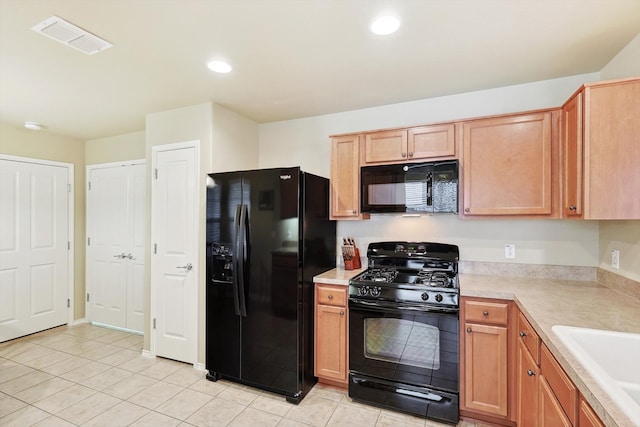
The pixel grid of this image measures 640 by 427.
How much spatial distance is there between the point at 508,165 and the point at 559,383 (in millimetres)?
1601

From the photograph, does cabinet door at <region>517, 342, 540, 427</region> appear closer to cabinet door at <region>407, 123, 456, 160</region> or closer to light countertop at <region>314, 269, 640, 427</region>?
light countertop at <region>314, 269, 640, 427</region>

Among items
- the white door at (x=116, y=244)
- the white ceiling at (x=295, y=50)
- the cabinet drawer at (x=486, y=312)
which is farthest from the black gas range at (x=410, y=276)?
the white door at (x=116, y=244)

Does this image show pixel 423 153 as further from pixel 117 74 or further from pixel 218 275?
pixel 117 74

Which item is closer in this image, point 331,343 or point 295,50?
point 295,50

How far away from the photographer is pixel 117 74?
241cm

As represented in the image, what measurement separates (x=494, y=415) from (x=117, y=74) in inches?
147

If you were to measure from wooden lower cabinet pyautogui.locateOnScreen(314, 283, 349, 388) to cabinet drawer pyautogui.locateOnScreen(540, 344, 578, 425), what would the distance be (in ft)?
4.48

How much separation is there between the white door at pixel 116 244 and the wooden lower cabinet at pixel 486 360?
3803 mm

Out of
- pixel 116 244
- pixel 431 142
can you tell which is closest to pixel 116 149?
pixel 116 244

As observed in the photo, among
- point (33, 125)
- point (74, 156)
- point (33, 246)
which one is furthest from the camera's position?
point (74, 156)

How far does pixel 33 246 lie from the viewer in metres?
3.92

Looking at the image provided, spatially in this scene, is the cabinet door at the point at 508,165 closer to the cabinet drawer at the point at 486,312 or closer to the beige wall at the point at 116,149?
the cabinet drawer at the point at 486,312

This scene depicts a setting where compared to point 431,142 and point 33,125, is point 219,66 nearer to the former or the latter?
point 431,142

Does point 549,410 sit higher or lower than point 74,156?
lower
